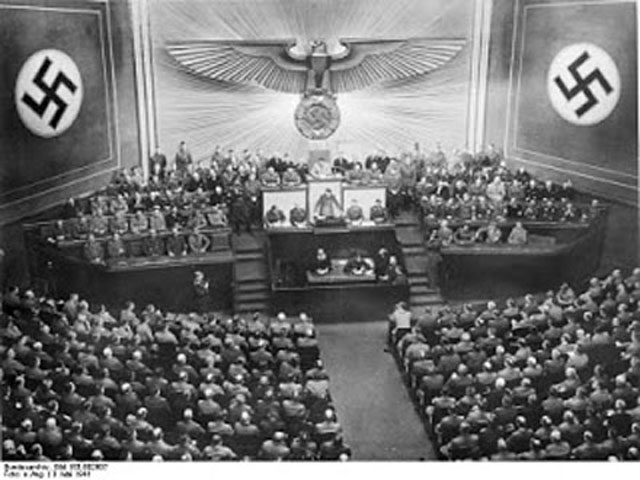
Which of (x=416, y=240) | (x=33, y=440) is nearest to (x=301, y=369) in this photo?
(x=416, y=240)

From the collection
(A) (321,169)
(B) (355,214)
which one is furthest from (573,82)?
(A) (321,169)

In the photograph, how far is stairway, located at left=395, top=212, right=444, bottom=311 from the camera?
11062 mm

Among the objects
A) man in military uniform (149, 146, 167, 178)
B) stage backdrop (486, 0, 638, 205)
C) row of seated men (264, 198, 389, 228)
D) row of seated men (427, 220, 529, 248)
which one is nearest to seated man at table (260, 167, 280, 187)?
row of seated men (264, 198, 389, 228)

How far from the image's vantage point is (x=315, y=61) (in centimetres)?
1093

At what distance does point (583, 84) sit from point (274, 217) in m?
3.77

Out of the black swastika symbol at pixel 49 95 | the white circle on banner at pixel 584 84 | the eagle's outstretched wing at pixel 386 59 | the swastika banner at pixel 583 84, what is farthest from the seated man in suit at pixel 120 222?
the white circle on banner at pixel 584 84

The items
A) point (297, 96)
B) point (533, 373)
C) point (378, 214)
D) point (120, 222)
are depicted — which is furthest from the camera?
point (120, 222)

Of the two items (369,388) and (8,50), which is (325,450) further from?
(8,50)

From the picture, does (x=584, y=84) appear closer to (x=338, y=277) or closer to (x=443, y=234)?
(x=443, y=234)

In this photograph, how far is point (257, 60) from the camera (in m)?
10.9

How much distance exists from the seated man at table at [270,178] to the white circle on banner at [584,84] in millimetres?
3268

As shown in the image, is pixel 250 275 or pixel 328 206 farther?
pixel 328 206

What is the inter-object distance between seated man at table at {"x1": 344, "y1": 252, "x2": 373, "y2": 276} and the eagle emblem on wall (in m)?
1.76

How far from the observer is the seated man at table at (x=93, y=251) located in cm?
1076
